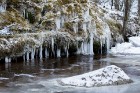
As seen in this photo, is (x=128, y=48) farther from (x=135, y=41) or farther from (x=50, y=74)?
(x=50, y=74)

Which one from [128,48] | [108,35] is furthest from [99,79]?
[128,48]

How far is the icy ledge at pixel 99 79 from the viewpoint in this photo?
17156 millimetres

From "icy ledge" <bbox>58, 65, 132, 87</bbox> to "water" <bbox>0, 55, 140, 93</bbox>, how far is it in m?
0.44

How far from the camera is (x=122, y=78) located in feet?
59.1

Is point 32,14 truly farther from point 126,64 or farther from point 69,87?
point 69,87

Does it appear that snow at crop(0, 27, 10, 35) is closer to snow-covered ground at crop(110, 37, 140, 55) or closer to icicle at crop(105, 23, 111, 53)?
icicle at crop(105, 23, 111, 53)

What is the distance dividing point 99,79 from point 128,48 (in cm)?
2026

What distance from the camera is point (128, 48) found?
3719cm

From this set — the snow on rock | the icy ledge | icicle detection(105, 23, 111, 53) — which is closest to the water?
the icy ledge

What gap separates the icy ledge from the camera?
17.2 meters

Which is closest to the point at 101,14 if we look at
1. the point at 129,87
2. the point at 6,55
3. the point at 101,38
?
the point at 101,38

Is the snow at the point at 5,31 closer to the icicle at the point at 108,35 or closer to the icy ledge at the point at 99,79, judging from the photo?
the icy ledge at the point at 99,79

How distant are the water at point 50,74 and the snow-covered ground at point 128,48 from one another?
6.40 meters

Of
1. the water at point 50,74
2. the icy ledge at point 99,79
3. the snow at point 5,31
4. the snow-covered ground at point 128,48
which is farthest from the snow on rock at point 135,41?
the icy ledge at point 99,79
